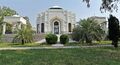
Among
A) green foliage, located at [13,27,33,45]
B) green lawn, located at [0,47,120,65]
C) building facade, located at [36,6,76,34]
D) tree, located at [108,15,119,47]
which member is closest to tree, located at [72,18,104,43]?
green foliage, located at [13,27,33,45]

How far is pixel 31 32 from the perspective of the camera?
47.8 m

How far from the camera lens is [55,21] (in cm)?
7725

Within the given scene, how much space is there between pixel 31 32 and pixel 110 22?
66.4ft

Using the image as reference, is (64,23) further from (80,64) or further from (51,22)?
(80,64)

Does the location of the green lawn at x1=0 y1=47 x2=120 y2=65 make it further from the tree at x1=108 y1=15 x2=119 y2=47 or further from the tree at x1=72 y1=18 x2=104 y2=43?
the tree at x1=72 y1=18 x2=104 y2=43

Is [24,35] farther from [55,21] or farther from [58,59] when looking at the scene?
[58,59]

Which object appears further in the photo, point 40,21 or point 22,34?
point 40,21

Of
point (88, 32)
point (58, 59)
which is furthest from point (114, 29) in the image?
point (58, 59)

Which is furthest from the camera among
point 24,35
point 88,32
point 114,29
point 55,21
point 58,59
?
point 55,21

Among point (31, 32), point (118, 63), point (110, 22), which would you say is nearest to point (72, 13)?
point (31, 32)

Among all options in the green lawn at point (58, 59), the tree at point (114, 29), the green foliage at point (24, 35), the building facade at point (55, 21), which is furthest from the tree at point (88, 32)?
the building facade at point (55, 21)

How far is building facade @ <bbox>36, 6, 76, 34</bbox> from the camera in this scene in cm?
7606

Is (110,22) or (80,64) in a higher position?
(110,22)

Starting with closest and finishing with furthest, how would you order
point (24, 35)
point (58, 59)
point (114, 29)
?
1. point (58, 59)
2. point (114, 29)
3. point (24, 35)
